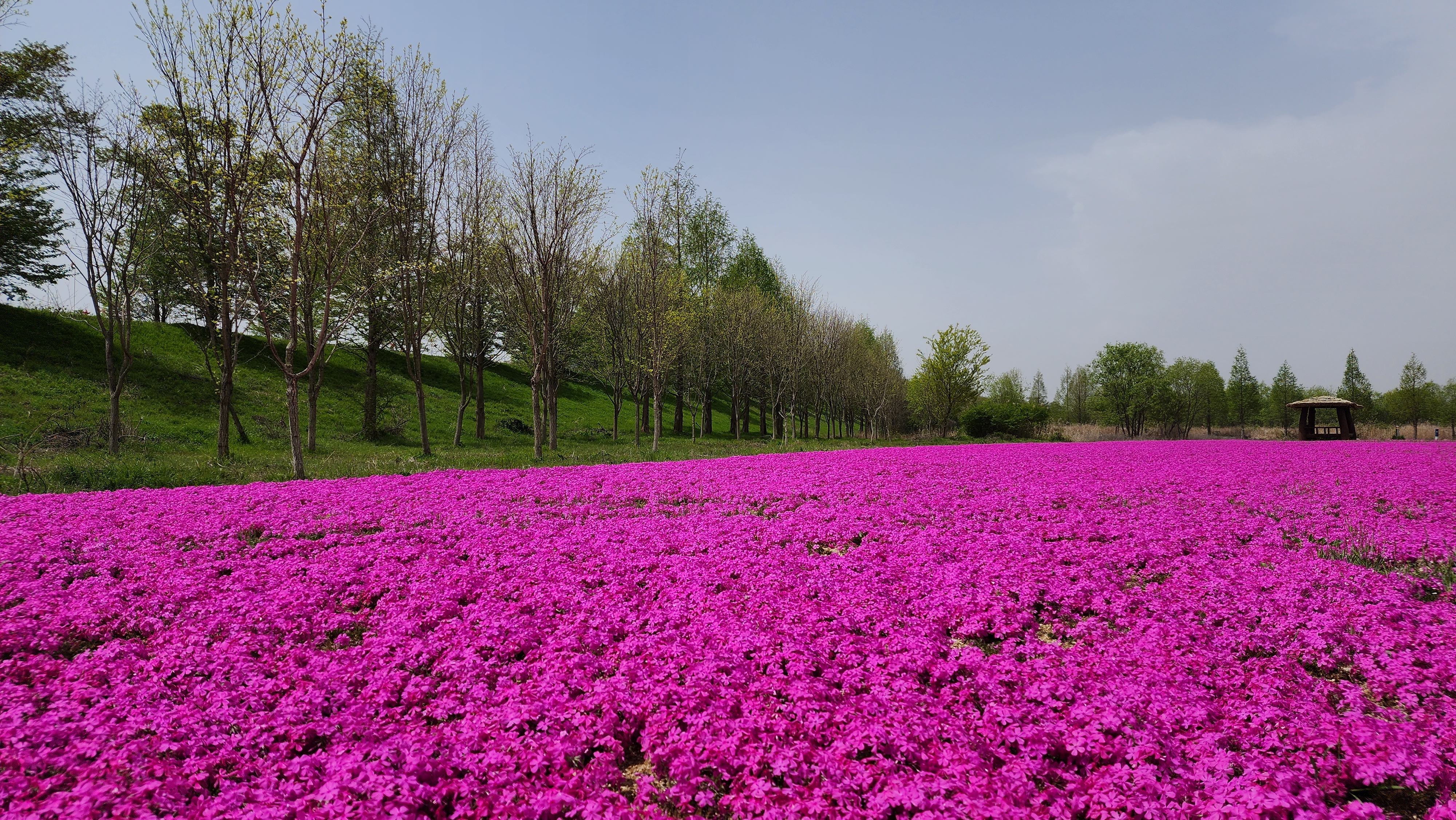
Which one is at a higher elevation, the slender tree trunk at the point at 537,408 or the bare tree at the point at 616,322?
the bare tree at the point at 616,322

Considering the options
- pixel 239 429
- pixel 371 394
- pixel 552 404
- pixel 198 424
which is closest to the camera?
pixel 239 429

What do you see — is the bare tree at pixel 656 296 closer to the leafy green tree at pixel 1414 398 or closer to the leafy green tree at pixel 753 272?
the leafy green tree at pixel 753 272

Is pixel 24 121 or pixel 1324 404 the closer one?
pixel 24 121

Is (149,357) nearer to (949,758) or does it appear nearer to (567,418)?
(567,418)

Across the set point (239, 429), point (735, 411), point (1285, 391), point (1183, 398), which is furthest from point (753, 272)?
point (1285, 391)

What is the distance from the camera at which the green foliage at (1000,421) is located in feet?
141

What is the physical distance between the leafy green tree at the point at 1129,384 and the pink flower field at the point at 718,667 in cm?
6240

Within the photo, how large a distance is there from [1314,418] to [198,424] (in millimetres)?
63598

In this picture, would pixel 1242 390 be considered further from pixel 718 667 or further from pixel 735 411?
pixel 718 667

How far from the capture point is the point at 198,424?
962 inches

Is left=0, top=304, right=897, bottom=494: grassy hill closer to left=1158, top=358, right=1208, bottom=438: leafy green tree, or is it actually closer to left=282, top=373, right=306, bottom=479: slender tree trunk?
left=282, top=373, right=306, bottom=479: slender tree trunk

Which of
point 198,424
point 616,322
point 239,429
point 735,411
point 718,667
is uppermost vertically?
point 616,322

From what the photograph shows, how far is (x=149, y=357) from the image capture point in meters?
28.8

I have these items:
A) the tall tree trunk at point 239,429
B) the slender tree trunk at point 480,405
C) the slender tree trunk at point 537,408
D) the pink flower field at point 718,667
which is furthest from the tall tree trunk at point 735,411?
the pink flower field at point 718,667
